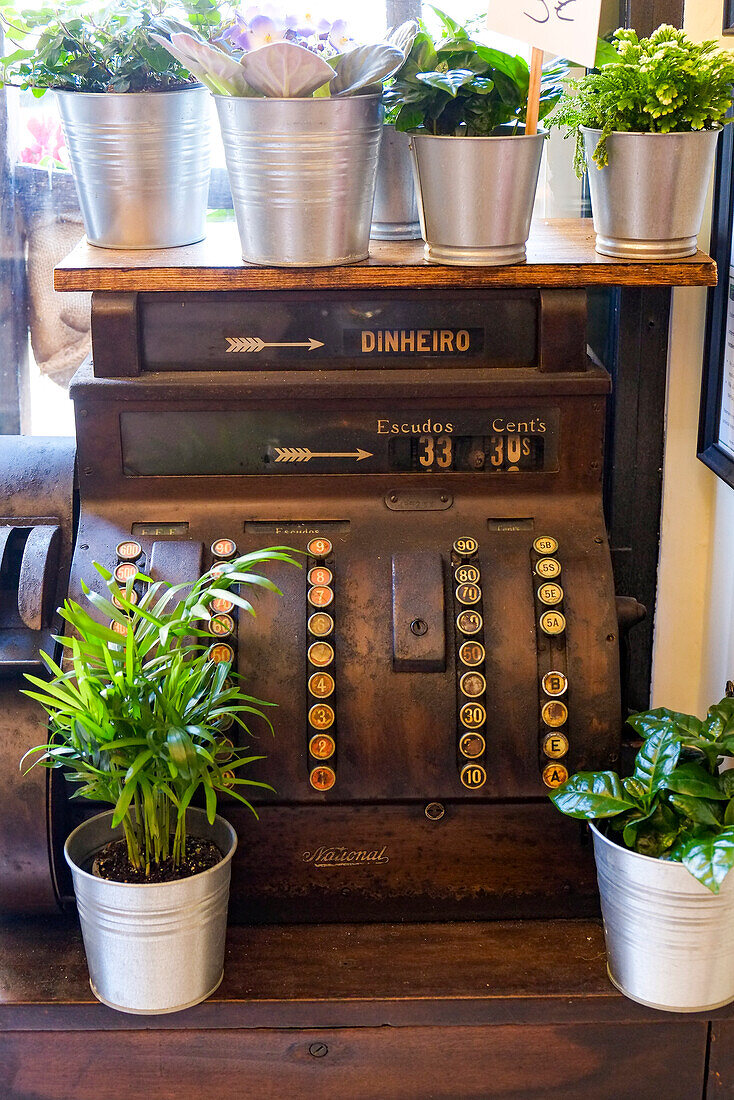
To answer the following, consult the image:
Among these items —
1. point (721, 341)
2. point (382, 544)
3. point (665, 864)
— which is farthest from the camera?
point (721, 341)

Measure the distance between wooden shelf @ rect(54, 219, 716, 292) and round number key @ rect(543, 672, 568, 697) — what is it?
1.88 feet

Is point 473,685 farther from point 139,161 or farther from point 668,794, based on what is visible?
point 139,161

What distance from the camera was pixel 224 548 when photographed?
1.72 m

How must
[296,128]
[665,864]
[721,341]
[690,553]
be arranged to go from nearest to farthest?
[665,864], [296,128], [721,341], [690,553]

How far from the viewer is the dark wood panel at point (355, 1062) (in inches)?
59.9

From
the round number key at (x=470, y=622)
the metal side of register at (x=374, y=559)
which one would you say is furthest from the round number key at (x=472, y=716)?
the round number key at (x=470, y=622)

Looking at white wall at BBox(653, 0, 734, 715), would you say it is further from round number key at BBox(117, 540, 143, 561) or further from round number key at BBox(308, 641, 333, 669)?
round number key at BBox(117, 540, 143, 561)

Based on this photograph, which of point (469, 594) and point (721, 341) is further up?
point (721, 341)

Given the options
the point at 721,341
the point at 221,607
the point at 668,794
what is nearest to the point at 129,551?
the point at 221,607

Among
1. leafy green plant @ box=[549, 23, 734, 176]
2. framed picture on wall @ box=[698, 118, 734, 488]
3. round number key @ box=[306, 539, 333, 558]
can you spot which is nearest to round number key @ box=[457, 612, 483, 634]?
round number key @ box=[306, 539, 333, 558]

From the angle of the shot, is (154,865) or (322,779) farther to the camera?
(322,779)

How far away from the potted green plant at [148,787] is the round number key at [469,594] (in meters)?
0.32

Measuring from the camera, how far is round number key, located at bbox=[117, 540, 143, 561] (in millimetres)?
1707

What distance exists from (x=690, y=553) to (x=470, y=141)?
965 mm
